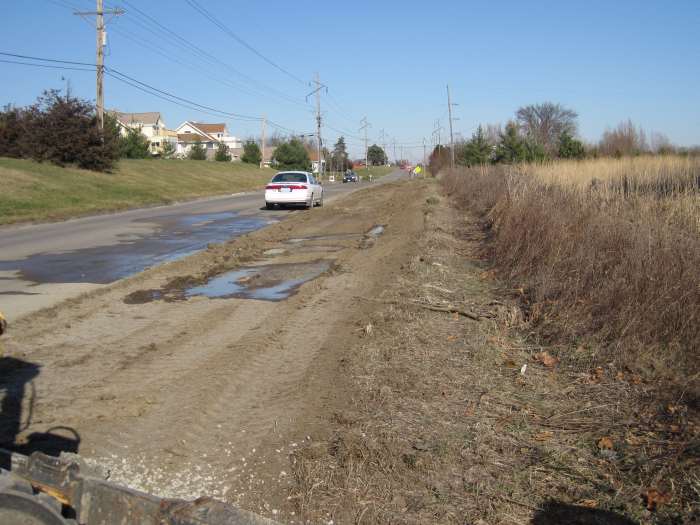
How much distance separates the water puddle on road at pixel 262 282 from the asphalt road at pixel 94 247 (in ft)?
5.97

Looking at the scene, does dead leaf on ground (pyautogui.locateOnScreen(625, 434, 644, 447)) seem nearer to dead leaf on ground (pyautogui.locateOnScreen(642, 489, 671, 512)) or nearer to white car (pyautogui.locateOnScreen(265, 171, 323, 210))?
dead leaf on ground (pyautogui.locateOnScreen(642, 489, 671, 512))

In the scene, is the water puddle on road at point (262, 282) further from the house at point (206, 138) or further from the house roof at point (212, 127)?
the house roof at point (212, 127)

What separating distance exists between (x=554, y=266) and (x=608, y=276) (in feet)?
4.01

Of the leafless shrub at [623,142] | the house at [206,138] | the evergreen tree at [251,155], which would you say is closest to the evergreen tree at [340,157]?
the house at [206,138]

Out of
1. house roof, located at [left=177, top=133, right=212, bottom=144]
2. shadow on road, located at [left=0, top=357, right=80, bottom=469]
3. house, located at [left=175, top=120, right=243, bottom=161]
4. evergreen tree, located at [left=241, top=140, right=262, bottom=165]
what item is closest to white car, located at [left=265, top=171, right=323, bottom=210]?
shadow on road, located at [left=0, top=357, right=80, bottom=469]

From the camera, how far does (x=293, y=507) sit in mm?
3621

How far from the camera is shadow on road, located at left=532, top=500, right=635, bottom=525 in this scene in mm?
3455

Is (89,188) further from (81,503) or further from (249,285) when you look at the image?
(81,503)

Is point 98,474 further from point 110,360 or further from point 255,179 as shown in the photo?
point 255,179

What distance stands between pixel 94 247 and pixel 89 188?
62.3 feet

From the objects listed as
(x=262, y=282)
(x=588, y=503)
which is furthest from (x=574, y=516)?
(x=262, y=282)

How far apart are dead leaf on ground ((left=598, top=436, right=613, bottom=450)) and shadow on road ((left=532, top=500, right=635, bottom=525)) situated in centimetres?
79

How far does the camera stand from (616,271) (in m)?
6.91

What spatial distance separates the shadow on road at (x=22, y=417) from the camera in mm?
4254
